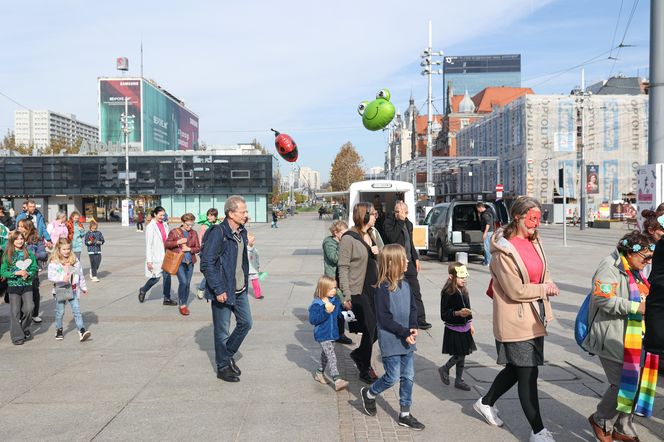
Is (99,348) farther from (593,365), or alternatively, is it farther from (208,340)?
(593,365)

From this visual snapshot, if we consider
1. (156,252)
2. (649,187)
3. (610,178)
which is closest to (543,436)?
(649,187)

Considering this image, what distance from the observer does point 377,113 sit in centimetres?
1508

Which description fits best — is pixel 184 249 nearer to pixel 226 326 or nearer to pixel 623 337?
pixel 226 326

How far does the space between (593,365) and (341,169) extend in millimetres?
77684

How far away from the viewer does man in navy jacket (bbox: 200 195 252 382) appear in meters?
5.74

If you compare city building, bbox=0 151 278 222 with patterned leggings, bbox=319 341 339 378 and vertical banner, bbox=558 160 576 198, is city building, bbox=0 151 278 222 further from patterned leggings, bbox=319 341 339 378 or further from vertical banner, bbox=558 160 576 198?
patterned leggings, bbox=319 341 339 378

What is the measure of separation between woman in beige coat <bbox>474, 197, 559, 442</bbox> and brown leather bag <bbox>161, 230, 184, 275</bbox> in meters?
6.66

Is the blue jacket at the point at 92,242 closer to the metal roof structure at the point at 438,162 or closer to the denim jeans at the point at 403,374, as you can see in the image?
the denim jeans at the point at 403,374

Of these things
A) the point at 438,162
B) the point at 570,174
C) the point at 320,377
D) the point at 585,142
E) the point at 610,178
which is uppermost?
the point at 585,142

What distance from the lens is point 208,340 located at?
7691 mm

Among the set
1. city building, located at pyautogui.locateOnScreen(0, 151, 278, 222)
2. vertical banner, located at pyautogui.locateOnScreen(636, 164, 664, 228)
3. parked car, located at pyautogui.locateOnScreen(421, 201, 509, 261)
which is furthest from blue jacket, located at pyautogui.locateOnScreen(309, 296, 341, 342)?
city building, located at pyautogui.locateOnScreen(0, 151, 278, 222)

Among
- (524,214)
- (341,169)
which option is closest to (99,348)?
(524,214)

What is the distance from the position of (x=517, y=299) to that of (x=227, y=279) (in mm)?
2892

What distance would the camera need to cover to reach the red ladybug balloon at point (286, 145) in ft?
53.9
